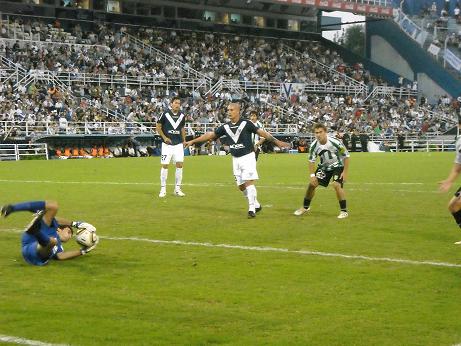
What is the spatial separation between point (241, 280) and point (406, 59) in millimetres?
70416

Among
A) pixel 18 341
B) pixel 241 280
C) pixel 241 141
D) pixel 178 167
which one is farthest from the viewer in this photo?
pixel 178 167

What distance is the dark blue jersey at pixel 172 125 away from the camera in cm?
2086

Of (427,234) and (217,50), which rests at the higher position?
(217,50)

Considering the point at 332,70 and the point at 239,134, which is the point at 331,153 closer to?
the point at 239,134

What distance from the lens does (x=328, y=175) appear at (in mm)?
15938

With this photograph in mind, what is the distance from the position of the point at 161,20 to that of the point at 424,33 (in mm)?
25828

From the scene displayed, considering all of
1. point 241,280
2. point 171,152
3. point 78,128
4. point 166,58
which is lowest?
point 78,128

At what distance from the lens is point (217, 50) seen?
65625 millimetres

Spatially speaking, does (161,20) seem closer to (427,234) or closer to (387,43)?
(387,43)

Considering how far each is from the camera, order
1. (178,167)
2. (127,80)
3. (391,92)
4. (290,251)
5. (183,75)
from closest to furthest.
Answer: (290,251)
(178,167)
(127,80)
(183,75)
(391,92)

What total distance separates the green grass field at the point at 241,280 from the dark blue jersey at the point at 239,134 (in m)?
1.30

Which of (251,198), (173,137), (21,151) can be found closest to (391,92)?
(21,151)

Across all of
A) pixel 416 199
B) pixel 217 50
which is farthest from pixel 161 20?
pixel 416 199

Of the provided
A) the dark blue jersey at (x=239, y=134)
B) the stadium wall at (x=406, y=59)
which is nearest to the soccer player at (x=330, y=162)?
the dark blue jersey at (x=239, y=134)
